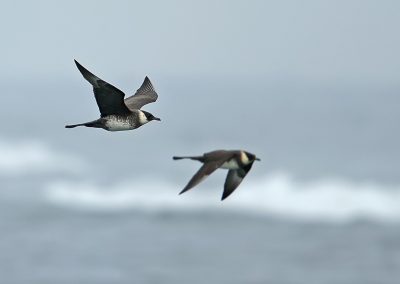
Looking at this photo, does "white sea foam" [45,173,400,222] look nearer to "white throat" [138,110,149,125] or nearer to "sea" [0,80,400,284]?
"sea" [0,80,400,284]

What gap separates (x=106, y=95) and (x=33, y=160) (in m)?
110

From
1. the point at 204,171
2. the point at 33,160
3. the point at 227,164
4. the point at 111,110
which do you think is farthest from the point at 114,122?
the point at 33,160

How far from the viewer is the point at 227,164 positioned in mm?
15305

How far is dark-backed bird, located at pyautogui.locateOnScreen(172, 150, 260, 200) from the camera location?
48.3ft

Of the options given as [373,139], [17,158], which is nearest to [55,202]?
[17,158]

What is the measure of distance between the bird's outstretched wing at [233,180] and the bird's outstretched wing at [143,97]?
119 inches

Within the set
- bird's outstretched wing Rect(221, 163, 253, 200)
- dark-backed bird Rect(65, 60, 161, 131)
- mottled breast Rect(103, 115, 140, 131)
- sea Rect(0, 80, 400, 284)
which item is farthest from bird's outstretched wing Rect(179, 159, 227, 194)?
sea Rect(0, 80, 400, 284)

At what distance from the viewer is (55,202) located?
8769 centimetres

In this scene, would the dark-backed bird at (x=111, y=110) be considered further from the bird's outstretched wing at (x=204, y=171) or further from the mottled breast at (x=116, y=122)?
the bird's outstretched wing at (x=204, y=171)

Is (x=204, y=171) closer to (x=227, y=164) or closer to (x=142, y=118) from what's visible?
(x=227, y=164)

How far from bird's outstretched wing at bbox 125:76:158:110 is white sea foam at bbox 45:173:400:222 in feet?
186

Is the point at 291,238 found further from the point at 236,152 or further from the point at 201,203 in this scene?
the point at 236,152

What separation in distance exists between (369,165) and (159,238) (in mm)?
44934

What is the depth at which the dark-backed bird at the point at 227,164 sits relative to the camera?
48.3 feet
